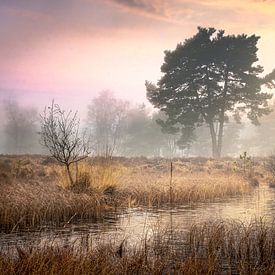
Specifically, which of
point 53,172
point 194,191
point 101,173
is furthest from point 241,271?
point 53,172

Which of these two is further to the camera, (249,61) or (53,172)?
(249,61)

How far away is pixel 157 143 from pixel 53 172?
5475 centimetres

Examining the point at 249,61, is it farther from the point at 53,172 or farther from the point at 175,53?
the point at 53,172

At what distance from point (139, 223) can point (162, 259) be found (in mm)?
4543

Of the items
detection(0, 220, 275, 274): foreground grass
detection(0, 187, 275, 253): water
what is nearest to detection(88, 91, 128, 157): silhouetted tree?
detection(0, 187, 275, 253): water

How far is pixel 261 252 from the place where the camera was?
7715 mm

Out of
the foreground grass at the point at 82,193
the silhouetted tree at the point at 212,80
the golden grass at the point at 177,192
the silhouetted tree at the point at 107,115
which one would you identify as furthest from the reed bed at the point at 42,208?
the silhouetted tree at the point at 107,115

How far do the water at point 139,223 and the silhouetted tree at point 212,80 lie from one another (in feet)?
80.6

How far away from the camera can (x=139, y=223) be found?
38.8 ft

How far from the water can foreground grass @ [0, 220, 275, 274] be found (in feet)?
2.41

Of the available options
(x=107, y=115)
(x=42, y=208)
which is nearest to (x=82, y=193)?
(x=42, y=208)

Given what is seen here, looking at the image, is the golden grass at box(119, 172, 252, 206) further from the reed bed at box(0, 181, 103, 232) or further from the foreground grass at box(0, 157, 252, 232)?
the reed bed at box(0, 181, 103, 232)

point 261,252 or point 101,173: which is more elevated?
point 101,173

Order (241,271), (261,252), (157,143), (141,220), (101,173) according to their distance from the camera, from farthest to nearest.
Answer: (157,143) < (101,173) < (141,220) < (261,252) < (241,271)
